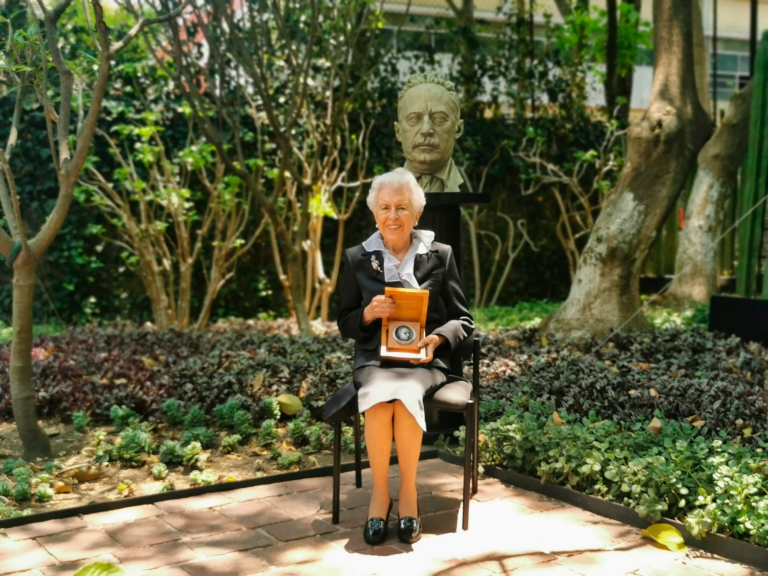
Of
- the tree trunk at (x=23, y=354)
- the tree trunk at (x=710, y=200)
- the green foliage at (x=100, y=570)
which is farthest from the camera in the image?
the tree trunk at (x=710, y=200)

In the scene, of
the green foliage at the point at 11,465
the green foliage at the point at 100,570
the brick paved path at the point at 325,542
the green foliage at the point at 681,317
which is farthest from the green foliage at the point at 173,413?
the green foliage at the point at 681,317

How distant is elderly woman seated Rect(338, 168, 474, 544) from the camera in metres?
3.38

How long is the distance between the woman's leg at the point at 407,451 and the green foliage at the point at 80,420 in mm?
2185

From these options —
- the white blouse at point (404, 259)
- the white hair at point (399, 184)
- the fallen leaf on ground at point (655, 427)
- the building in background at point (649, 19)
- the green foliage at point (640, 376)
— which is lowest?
the fallen leaf on ground at point (655, 427)

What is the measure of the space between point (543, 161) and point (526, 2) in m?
3.14

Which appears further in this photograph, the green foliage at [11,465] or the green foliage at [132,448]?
the green foliage at [132,448]

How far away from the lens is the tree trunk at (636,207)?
718 cm

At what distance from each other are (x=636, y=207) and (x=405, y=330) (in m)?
4.41

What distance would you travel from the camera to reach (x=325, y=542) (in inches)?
131

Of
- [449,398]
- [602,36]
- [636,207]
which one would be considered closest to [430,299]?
[449,398]

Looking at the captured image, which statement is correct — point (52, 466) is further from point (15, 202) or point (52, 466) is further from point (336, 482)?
point (336, 482)

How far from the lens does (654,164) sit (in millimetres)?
7188

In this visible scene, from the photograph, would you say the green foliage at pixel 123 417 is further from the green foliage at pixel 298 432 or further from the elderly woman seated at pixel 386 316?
the elderly woman seated at pixel 386 316

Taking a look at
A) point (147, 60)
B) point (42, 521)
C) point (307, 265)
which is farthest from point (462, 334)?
point (147, 60)
